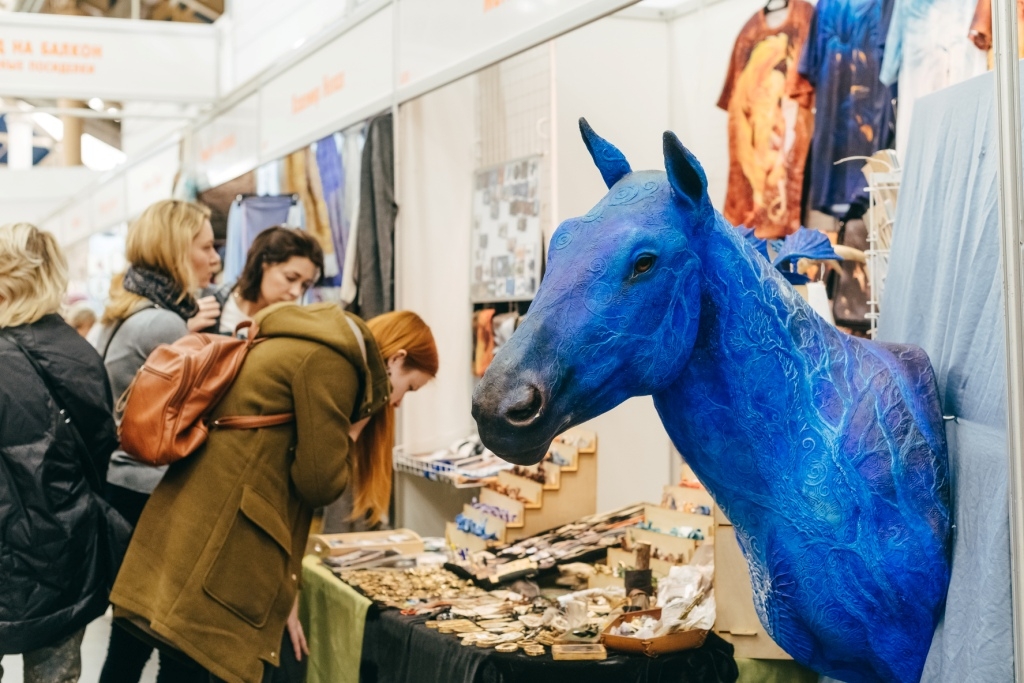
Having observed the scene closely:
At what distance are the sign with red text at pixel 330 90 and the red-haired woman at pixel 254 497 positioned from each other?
2.05 meters

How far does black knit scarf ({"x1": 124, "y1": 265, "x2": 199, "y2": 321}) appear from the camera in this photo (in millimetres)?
3498

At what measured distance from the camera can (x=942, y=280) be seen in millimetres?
1617

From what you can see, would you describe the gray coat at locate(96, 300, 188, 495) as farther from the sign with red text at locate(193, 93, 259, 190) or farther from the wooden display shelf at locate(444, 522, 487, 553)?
the sign with red text at locate(193, 93, 259, 190)

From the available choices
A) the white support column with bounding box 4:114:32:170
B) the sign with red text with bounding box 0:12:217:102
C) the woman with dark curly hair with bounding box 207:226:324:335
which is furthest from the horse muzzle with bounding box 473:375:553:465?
the white support column with bounding box 4:114:32:170

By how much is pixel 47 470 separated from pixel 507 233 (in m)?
2.34

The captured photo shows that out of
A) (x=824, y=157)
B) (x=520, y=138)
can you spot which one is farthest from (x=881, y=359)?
(x=520, y=138)

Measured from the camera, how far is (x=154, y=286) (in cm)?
351

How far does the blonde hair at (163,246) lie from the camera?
351cm

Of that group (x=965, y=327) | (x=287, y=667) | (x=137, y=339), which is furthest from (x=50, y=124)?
(x=965, y=327)

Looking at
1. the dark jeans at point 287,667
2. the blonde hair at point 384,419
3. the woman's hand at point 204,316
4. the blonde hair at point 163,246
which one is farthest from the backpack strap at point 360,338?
the woman's hand at point 204,316

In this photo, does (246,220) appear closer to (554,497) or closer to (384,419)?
(554,497)

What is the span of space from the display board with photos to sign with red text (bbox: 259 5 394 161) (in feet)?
2.02

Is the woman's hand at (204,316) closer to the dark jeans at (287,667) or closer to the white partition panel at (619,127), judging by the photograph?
the dark jeans at (287,667)

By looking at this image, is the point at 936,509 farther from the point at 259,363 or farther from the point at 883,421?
the point at 259,363
